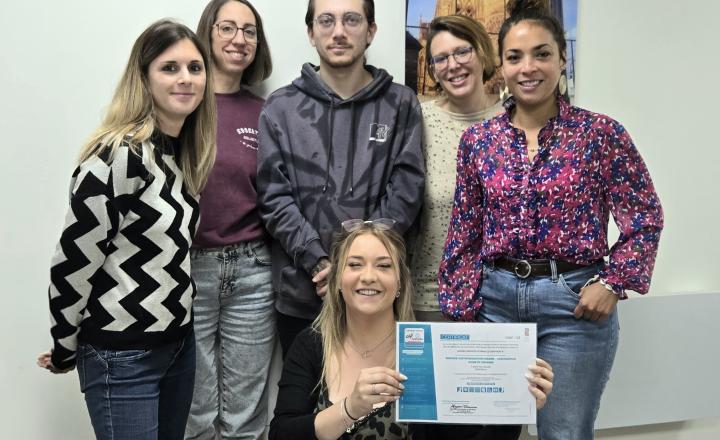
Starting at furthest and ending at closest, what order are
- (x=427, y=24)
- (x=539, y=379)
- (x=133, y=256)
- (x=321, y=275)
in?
(x=427, y=24), (x=321, y=275), (x=133, y=256), (x=539, y=379)

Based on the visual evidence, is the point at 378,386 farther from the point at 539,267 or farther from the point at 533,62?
the point at 533,62

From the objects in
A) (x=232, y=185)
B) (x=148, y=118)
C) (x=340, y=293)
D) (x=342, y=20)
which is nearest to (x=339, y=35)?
(x=342, y=20)

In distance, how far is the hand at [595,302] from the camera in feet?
5.33

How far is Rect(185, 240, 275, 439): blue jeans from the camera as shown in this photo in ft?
7.11

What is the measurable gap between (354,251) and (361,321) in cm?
19

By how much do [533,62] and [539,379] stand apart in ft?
2.63

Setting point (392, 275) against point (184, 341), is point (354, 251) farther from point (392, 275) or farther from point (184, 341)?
point (184, 341)

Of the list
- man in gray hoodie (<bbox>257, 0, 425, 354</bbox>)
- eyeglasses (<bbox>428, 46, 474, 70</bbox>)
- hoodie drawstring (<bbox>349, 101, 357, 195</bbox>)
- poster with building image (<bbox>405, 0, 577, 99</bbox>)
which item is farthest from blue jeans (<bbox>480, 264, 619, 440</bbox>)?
poster with building image (<bbox>405, 0, 577, 99</bbox>)

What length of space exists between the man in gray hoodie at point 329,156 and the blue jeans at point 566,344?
54cm

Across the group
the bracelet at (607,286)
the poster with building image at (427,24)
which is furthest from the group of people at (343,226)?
the poster with building image at (427,24)

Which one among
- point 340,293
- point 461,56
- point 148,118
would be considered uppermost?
point 461,56

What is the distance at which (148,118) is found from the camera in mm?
1636

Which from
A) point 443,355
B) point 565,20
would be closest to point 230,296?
point 443,355

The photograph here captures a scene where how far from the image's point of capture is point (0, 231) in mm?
2227
